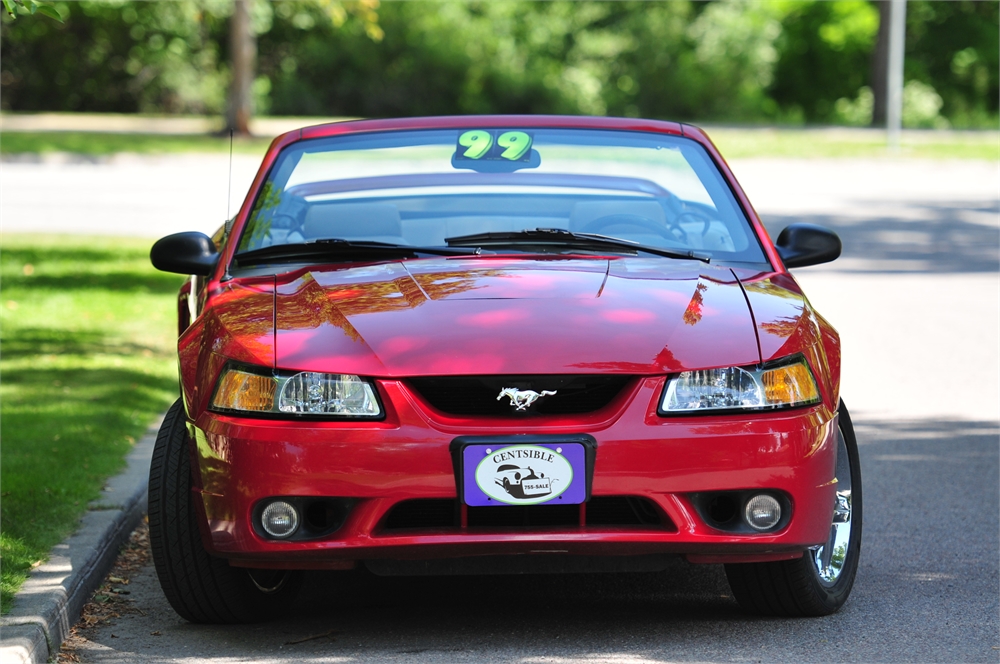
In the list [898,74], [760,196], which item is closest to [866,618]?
[760,196]

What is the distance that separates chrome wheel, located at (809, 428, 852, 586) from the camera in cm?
423

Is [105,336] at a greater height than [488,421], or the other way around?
[488,421]

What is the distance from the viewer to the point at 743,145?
30.9m

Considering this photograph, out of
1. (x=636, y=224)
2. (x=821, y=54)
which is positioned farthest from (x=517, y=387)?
(x=821, y=54)

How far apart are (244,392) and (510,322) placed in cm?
73

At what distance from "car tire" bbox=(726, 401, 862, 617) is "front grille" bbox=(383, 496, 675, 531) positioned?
572 millimetres

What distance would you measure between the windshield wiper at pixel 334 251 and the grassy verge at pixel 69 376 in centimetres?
124

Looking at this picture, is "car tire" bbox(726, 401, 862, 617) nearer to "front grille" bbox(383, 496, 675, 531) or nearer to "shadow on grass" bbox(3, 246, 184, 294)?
"front grille" bbox(383, 496, 675, 531)

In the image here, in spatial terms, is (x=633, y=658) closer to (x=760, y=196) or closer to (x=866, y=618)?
(x=866, y=618)

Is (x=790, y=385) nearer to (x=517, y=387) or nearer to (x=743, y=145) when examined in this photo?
(x=517, y=387)

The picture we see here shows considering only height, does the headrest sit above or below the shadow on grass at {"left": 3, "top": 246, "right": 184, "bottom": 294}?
above

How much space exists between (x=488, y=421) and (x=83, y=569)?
67.8 inches

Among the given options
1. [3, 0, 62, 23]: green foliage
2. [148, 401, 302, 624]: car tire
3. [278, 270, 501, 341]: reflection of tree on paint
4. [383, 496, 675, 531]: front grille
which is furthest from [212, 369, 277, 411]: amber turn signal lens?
[3, 0, 62, 23]: green foliage

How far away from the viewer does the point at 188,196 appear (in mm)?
20734
